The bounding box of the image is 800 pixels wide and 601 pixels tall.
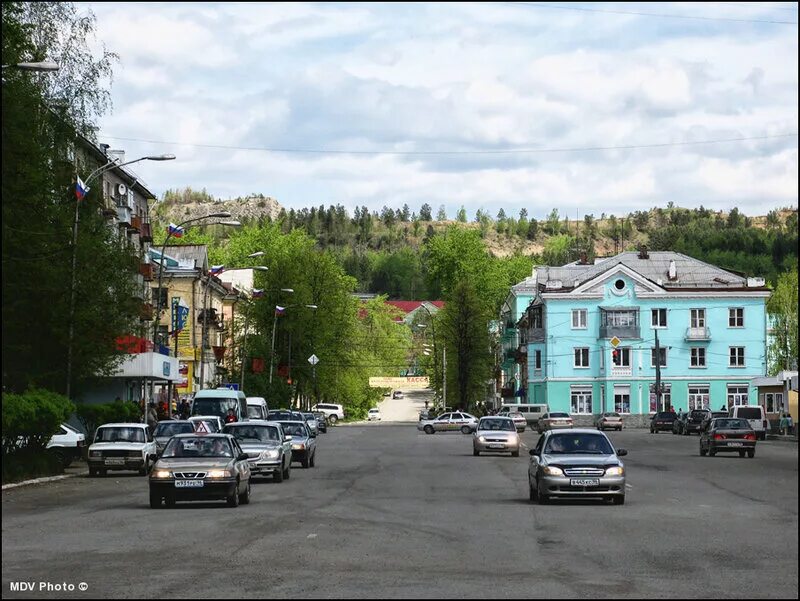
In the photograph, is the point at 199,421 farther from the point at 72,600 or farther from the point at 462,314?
the point at 462,314

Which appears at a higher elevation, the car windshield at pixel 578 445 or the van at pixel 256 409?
the van at pixel 256 409

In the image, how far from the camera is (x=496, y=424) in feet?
197

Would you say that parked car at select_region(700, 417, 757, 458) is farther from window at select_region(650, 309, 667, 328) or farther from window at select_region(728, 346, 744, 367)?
window at select_region(728, 346, 744, 367)

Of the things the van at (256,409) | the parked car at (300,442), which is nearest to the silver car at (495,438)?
the parked car at (300,442)

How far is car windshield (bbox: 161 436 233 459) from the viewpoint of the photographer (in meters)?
28.1

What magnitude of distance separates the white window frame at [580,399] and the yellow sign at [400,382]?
40214 millimetres

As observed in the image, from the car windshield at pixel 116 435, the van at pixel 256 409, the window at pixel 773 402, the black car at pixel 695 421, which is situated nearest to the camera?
the car windshield at pixel 116 435

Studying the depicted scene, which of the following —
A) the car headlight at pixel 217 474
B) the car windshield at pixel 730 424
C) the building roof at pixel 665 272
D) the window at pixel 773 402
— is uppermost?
the building roof at pixel 665 272

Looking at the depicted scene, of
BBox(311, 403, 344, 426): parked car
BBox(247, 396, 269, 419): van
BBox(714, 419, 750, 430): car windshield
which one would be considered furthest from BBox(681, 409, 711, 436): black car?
BBox(311, 403, 344, 426): parked car

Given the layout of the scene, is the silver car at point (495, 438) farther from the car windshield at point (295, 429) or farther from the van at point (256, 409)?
the van at point (256, 409)

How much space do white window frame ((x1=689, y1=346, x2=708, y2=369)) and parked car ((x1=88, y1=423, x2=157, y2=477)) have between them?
79617 mm

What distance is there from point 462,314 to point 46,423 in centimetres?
10234

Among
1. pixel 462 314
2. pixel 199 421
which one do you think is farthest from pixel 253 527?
pixel 462 314

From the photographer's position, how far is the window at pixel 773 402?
93750mm
